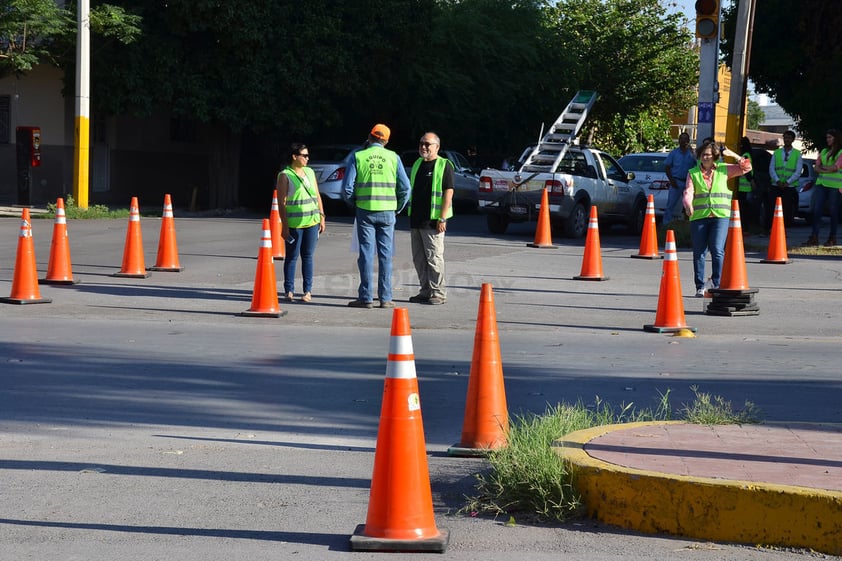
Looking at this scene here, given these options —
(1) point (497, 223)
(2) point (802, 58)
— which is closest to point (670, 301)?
(1) point (497, 223)

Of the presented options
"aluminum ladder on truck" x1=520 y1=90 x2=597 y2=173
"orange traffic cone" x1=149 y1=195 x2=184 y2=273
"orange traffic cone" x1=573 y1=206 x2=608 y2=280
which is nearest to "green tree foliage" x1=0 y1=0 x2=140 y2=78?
"aluminum ladder on truck" x1=520 y1=90 x2=597 y2=173

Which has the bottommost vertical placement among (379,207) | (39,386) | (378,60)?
(39,386)

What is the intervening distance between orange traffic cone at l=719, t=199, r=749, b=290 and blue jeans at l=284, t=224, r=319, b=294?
433 centimetres

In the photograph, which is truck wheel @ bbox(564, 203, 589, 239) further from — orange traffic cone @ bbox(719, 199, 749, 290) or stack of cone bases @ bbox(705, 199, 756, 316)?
stack of cone bases @ bbox(705, 199, 756, 316)

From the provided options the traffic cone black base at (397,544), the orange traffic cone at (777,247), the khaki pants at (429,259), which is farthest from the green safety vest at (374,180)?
the traffic cone black base at (397,544)

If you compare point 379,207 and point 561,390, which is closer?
point 561,390

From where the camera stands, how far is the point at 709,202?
1360 centimetres

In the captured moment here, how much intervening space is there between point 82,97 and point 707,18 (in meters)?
12.3

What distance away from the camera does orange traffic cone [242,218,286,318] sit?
1239 centimetres

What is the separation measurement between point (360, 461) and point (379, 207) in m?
6.59

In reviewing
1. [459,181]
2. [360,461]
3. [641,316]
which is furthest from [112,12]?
[360,461]

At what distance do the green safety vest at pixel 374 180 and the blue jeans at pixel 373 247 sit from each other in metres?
0.10

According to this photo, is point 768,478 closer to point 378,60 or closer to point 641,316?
point 641,316

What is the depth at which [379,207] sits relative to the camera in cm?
1310
